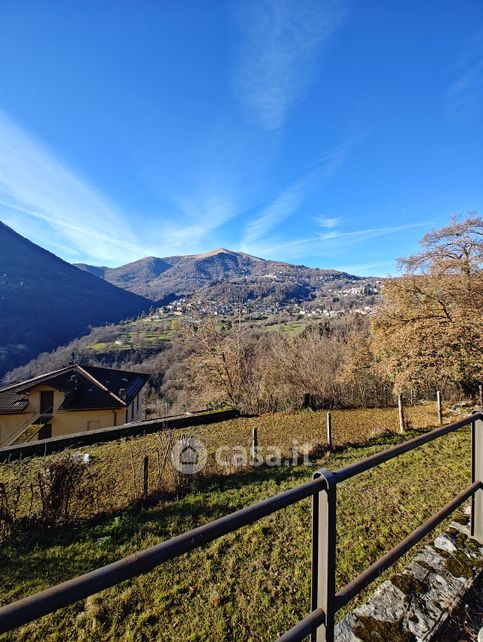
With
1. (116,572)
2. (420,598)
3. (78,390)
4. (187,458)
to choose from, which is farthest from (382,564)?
(78,390)

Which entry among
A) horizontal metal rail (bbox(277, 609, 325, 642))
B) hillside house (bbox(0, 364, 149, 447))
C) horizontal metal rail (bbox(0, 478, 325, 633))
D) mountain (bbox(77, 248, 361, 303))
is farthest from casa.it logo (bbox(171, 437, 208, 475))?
mountain (bbox(77, 248, 361, 303))

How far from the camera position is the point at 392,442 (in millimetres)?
8875

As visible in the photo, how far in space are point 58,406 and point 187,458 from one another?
15.5 m

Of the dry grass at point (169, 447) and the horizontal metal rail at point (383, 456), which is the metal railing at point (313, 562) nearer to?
the horizontal metal rail at point (383, 456)

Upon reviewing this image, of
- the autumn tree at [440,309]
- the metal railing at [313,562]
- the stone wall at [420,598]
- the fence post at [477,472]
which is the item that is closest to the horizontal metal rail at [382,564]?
the metal railing at [313,562]

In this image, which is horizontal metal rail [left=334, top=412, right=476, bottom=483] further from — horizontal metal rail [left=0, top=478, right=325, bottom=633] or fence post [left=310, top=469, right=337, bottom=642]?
horizontal metal rail [left=0, top=478, right=325, bottom=633]

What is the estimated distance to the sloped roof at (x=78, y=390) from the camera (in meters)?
19.1

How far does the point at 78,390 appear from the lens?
20250 mm

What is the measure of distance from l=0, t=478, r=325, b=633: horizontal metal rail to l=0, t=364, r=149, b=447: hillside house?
20.8 m

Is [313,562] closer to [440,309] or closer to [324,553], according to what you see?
[324,553]

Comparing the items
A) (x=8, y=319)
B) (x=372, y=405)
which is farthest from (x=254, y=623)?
(x=8, y=319)

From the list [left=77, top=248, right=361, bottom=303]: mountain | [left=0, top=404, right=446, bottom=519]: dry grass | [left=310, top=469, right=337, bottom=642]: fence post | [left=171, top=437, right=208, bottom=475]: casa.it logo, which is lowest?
[left=0, top=404, right=446, bottom=519]: dry grass

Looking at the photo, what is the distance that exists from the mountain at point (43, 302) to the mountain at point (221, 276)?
60.7ft

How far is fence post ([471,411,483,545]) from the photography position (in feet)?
7.00
